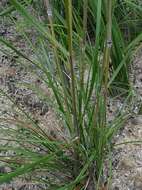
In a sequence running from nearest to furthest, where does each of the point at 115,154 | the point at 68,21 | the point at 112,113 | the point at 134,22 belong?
the point at 68,21 < the point at 115,154 < the point at 112,113 < the point at 134,22

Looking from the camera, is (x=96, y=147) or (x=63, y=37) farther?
(x=63, y=37)

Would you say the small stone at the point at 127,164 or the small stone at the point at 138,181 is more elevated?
the small stone at the point at 127,164

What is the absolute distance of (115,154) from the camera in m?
1.16

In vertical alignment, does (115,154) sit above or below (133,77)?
below

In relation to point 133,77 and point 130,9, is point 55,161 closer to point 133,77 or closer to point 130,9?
point 133,77

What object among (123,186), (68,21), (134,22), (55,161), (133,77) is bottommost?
(123,186)

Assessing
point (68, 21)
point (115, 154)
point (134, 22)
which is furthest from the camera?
point (134, 22)

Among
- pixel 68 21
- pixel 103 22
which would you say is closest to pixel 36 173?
pixel 103 22

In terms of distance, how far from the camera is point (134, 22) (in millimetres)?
1377

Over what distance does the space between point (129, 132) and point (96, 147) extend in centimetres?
24

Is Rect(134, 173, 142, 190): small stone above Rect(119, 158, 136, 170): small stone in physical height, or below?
below

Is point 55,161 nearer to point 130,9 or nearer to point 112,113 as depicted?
point 112,113

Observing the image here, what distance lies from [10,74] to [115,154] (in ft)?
1.75

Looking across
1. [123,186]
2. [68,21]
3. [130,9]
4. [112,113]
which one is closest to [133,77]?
[112,113]
